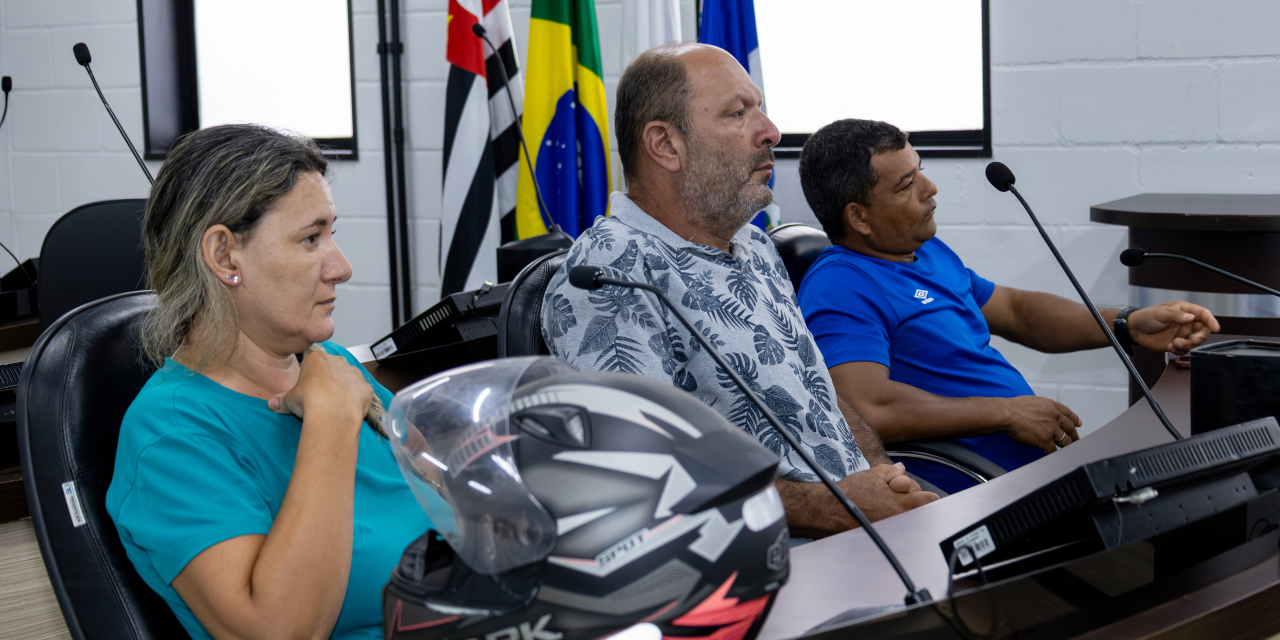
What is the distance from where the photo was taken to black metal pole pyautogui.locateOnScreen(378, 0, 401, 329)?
3474 millimetres

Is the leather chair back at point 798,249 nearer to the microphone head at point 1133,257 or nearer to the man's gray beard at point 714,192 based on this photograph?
the man's gray beard at point 714,192

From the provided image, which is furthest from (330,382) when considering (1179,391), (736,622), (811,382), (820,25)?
(820,25)

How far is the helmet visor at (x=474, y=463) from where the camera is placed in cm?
64

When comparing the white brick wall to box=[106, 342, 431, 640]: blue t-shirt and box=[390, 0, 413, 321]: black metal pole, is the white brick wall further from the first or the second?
box=[106, 342, 431, 640]: blue t-shirt

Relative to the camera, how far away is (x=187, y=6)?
396 cm

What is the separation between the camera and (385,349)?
1.74 meters

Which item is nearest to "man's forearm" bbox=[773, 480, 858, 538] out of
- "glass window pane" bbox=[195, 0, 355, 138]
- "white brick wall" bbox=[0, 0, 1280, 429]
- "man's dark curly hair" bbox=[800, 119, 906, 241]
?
"man's dark curly hair" bbox=[800, 119, 906, 241]

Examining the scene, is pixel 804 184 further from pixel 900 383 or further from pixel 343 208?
pixel 343 208

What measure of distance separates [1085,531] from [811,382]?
0.75 metres

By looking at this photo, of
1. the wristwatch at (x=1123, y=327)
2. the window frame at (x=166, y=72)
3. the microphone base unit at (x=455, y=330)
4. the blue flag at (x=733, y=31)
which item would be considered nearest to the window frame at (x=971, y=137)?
the blue flag at (x=733, y=31)

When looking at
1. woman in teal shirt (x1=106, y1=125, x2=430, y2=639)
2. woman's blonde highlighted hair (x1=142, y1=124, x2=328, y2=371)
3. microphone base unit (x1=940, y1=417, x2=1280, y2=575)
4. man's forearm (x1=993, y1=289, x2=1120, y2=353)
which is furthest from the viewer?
man's forearm (x1=993, y1=289, x2=1120, y2=353)

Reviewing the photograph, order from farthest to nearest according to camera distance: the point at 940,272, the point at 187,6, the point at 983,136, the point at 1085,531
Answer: the point at 187,6 < the point at 983,136 < the point at 940,272 < the point at 1085,531

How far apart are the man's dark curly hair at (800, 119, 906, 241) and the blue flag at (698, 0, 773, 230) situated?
0.78 m

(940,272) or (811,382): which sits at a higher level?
(940,272)
